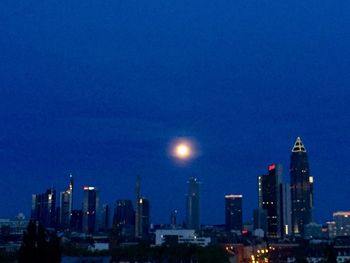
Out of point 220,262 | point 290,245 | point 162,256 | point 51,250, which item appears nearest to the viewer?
point 51,250

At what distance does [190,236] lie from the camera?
185 meters

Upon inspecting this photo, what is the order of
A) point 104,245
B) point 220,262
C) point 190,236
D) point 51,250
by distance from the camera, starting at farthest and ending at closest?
point 190,236 < point 104,245 < point 220,262 < point 51,250

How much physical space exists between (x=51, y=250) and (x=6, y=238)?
13569cm

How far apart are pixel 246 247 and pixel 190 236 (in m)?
17.8

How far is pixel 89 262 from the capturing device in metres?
74.4

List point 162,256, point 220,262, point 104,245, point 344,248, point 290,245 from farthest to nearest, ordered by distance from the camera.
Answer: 1. point 290,245
2. point 104,245
3. point 344,248
4. point 162,256
5. point 220,262

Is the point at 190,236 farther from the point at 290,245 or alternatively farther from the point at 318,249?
the point at 318,249

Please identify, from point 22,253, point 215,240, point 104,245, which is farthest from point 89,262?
point 215,240

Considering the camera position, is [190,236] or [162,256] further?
[190,236]

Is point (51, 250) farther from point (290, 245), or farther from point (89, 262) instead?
point (290, 245)

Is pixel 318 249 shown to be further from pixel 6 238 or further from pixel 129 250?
pixel 6 238

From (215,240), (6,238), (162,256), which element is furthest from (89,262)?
(215,240)

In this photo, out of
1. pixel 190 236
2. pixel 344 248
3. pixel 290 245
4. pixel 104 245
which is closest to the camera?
pixel 344 248

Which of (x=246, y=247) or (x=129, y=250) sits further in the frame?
(x=246, y=247)
